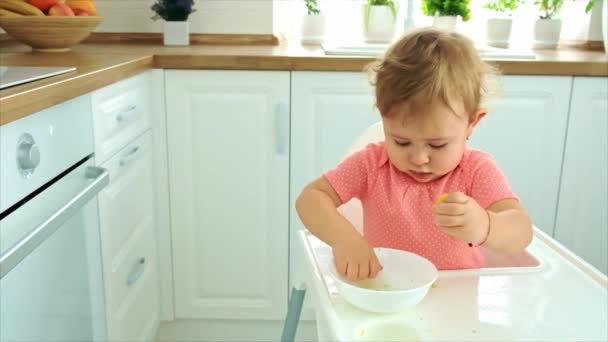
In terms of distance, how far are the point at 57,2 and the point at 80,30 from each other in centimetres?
9

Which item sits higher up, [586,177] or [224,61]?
[224,61]

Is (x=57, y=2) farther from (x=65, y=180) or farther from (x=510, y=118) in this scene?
(x=510, y=118)

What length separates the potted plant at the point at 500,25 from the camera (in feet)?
7.69

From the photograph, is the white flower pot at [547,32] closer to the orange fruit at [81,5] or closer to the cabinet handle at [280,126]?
the cabinet handle at [280,126]

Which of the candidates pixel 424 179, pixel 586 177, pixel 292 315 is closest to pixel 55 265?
pixel 292 315

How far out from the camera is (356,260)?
846mm

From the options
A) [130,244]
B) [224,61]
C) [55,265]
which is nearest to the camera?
[55,265]

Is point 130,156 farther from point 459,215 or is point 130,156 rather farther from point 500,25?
point 500,25

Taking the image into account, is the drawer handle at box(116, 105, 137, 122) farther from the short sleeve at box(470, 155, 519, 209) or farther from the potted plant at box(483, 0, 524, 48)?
the potted plant at box(483, 0, 524, 48)

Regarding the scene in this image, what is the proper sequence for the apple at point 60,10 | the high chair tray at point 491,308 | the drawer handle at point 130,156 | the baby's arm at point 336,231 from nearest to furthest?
the high chair tray at point 491,308 → the baby's arm at point 336,231 → the drawer handle at point 130,156 → the apple at point 60,10

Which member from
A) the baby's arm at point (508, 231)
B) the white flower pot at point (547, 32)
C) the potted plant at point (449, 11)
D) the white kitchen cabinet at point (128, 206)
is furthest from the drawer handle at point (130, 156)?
the white flower pot at point (547, 32)

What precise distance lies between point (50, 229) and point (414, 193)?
57 centimetres

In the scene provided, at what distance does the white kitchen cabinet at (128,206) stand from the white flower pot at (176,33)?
40 cm

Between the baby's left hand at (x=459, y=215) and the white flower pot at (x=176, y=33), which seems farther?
the white flower pot at (x=176, y=33)
